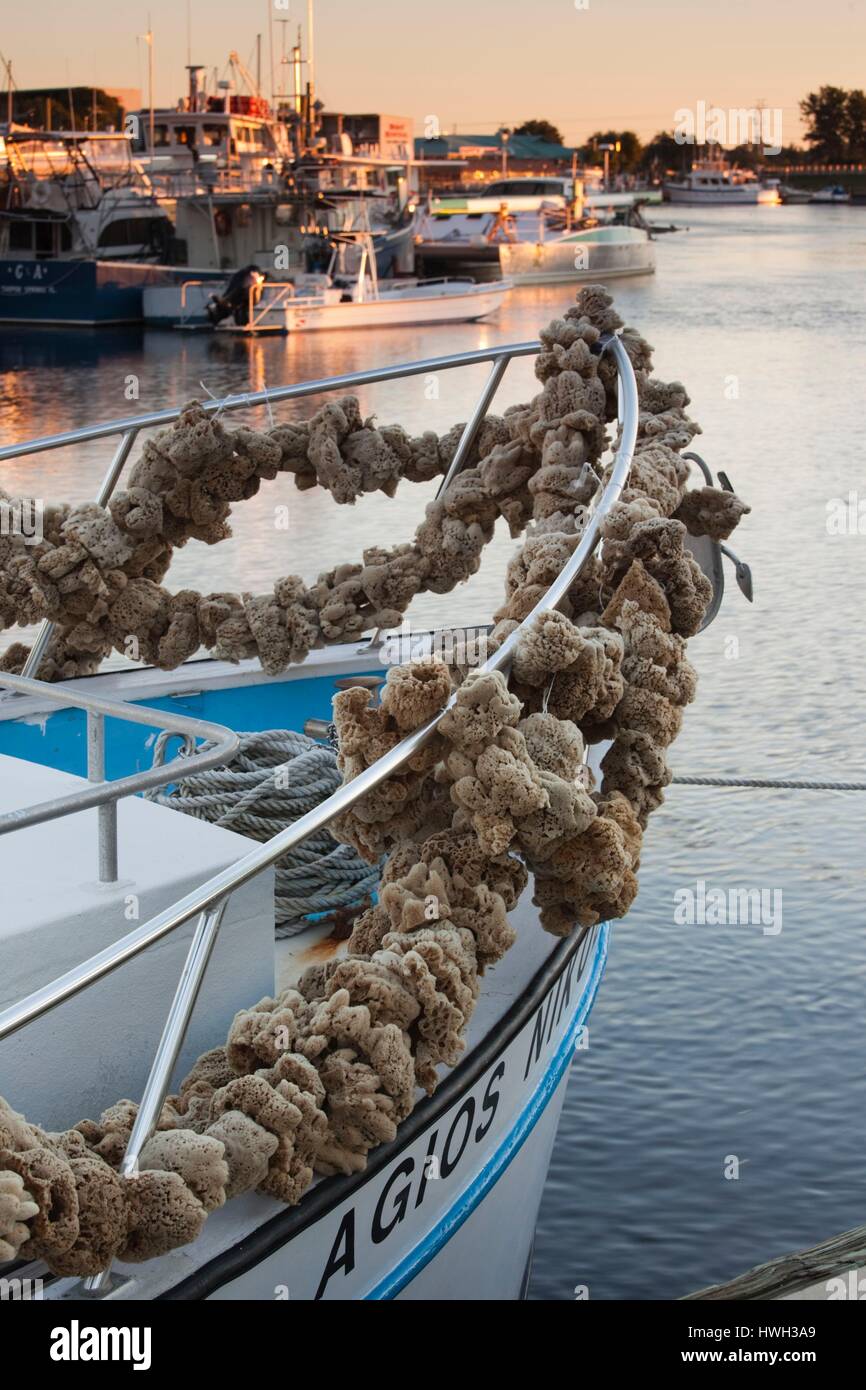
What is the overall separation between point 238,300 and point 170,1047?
38.0m

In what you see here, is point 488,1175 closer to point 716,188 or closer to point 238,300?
point 238,300

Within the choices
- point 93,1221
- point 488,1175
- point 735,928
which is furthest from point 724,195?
point 93,1221

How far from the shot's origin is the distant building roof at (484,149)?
107375 mm

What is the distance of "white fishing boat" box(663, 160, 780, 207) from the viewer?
147 meters

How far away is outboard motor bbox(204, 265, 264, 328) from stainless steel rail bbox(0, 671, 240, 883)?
3650 centimetres

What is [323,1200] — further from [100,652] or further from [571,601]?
[100,652]

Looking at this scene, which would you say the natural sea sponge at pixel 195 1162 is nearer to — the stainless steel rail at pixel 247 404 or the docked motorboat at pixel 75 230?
the stainless steel rail at pixel 247 404

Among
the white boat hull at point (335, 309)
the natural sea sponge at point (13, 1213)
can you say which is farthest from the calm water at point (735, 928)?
the white boat hull at point (335, 309)

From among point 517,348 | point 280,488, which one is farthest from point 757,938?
point 280,488

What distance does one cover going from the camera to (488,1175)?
4223 millimetres

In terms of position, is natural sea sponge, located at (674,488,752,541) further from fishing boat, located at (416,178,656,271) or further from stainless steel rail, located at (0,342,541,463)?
fishing boat, located at (416,178,656,271)

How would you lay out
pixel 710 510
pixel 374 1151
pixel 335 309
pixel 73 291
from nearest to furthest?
1. pixel 374 1151
2. pixel 710 510
3. pixel 335 309
4. pixel 73 291

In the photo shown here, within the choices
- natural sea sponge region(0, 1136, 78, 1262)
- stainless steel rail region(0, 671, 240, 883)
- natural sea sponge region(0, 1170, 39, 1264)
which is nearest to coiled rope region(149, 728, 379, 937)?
stainless steel rail region(0, 671, 240, 883)

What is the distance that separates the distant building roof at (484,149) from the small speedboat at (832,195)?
42.2 meters
